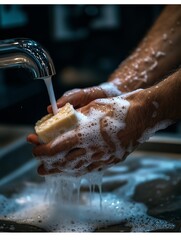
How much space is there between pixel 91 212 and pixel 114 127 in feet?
0.69

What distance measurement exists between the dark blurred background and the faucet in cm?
69

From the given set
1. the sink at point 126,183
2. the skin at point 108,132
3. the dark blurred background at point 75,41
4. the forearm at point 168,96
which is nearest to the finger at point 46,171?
the skin at point 108,132

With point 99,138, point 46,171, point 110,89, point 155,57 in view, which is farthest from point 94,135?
point 155,57

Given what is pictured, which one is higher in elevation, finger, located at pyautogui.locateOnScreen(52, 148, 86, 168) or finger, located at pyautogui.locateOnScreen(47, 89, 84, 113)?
finger, located at pyautogui.locateOnScreen(47, 89, 84, 113)

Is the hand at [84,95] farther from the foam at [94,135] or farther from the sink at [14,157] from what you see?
the sink at [14,157]

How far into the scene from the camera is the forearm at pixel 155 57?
1.08 m

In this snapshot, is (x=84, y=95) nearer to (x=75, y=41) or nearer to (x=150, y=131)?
(x=150, y=131)

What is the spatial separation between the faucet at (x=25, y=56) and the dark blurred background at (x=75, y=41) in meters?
0.69

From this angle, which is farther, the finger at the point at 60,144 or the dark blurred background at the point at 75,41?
the dark blurred background at the point at 75,41

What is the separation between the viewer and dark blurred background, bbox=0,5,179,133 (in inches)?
58.5

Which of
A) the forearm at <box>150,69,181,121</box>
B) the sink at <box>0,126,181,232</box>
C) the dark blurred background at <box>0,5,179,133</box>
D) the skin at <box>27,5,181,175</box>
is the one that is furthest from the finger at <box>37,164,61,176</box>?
the dark blurred background at <box>0,5,179,133</box>

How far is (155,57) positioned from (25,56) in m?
0.47

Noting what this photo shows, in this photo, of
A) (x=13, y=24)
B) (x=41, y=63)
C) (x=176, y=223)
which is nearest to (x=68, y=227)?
(x=176, y=223)

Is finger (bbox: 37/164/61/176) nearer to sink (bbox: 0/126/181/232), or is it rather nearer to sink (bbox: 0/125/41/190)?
sink (bbox: 0/126/181/232)
